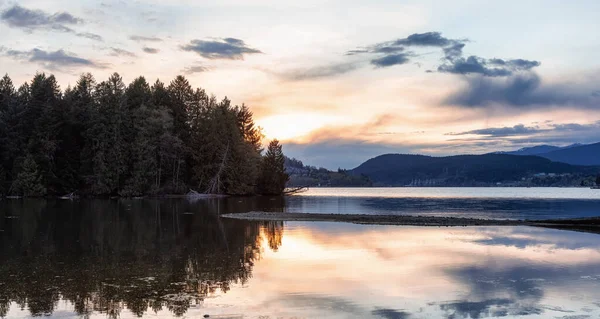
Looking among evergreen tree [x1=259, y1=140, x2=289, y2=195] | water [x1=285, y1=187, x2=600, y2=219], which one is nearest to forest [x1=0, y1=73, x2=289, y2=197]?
evergreen tree [x1=259, y1=140, x2=289, y2=195]

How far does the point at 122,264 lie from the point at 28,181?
275 feet

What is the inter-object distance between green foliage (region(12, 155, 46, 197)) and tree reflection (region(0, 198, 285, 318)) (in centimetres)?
6082

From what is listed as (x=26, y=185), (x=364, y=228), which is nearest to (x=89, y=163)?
(x=26, y=185)

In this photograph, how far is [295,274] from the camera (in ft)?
68.1

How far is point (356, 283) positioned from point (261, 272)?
12.8ft

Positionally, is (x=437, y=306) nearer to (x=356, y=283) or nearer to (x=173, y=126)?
(x=356, y=283)

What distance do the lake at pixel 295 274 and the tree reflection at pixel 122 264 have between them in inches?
2.0

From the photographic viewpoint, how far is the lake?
14.9 m

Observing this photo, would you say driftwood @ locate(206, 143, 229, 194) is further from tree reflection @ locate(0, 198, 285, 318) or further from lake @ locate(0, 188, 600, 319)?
lake @ locate(0, 188, 600, 319)

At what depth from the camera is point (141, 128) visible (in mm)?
100750

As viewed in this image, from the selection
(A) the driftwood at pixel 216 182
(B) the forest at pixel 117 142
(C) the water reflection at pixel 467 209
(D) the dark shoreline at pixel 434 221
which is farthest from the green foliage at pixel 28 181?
(D) the dark shoreline at pixel 434 221

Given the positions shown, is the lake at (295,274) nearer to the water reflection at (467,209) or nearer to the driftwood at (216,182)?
the water reflection at (467,209)

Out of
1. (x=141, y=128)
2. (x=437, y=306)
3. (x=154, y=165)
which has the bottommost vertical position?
(x=437, y=306)

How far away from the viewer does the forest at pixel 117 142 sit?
328 ft
